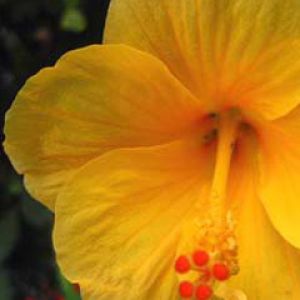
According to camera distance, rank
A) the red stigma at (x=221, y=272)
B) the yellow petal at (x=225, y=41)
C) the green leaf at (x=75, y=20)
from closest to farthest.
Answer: the yellow petal at (x=225, y=41)
the red stigma at (x=221, y=272)
the green leaf at (x=75, y=20)

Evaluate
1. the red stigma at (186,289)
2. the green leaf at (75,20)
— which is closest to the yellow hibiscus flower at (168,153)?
the red stigma at (186,289)

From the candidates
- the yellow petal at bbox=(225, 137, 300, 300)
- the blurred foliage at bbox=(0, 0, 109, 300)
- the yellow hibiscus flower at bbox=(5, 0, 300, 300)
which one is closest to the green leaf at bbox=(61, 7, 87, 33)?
the blurred foliage at bbox=(0, 0, 109, 300)

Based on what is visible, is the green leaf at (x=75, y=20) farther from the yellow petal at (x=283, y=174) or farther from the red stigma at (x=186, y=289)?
the red stigma at (x=186, y=289)

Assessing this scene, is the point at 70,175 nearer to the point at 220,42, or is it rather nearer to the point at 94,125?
the point at 94,125

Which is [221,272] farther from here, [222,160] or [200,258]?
[222,160]

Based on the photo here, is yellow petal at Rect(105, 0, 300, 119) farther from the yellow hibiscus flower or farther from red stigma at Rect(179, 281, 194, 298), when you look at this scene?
red stigma at Rect(179, 281, 194, 298)

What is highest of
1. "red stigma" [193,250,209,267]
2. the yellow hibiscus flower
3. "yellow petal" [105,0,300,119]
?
"yellow petal" [105,0,300,119]
